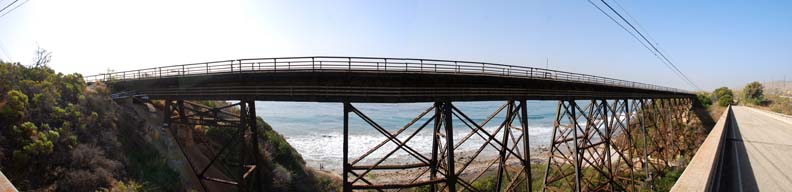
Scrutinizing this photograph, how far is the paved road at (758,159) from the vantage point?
9805 mm

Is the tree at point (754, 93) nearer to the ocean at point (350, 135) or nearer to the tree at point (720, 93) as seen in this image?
the tree at point (720, 93)

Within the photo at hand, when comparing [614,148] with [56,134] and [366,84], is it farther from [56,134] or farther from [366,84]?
[56,134]

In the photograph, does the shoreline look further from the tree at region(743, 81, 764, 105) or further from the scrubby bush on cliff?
the tree at region(743, 81, 764, 105)

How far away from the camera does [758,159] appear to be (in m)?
13.0

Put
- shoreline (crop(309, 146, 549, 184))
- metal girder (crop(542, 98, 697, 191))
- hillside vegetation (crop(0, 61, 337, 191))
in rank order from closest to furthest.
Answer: hillside vegetation (crop(0, 61, 337, 191))
metal girder (crop(542, 98, 697, 191))
shoreline (crop(309, 146, 549, 184))

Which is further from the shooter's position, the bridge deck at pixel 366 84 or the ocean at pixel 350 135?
the ocean at pixel 350 135

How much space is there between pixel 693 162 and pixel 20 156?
15896 millimetres

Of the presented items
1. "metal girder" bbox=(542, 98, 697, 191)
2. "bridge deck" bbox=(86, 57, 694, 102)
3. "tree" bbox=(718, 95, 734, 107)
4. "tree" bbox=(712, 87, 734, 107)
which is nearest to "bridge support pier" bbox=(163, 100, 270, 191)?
"bridge deck" bbox=(86, 57, 694, 102)

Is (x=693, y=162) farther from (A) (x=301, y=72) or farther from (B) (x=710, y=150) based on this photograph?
(A) (x=301, y=72)

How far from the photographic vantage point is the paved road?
32.2 feet

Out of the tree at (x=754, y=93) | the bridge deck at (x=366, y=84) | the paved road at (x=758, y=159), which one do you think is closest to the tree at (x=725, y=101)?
the tree at (x=754, y=93)

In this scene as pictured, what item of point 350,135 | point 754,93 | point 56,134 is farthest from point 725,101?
point 56,134

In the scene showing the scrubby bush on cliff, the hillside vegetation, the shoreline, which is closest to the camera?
the scrubby bush on cliff

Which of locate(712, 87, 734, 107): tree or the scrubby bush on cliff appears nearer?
the scrubby bush on cliff
